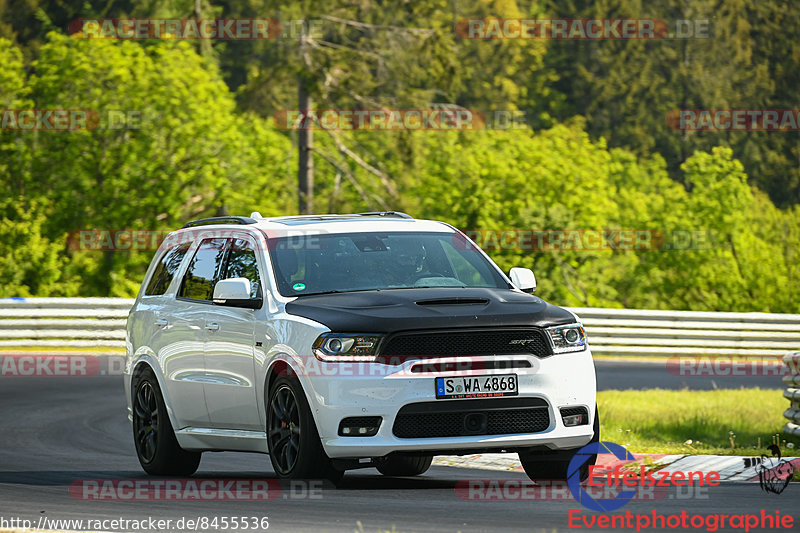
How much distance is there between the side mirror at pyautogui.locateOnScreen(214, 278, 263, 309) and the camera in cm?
1005

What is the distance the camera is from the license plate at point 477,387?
9195mm

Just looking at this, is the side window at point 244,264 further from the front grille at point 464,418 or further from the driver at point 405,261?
the front grille at point 464,418

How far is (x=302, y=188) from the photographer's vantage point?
38.9 metres

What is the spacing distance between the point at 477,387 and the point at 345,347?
2.87ft

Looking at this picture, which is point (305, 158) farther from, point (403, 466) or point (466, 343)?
point (466, 343)

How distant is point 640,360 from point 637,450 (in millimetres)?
16341

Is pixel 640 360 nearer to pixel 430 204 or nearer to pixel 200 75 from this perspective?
pixel 200 75

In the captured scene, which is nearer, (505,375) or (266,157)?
(505,375)

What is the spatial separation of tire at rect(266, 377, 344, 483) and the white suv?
12 millimetres

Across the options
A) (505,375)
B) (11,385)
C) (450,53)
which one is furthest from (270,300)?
(450,53)

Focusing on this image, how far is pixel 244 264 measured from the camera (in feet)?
35.4

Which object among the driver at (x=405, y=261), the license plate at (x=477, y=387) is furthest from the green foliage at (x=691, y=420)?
the license plate at (x=477, y=387)

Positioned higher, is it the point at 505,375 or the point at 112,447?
the point at 505,375

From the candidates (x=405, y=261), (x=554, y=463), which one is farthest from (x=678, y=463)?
(x=405, y=261)
